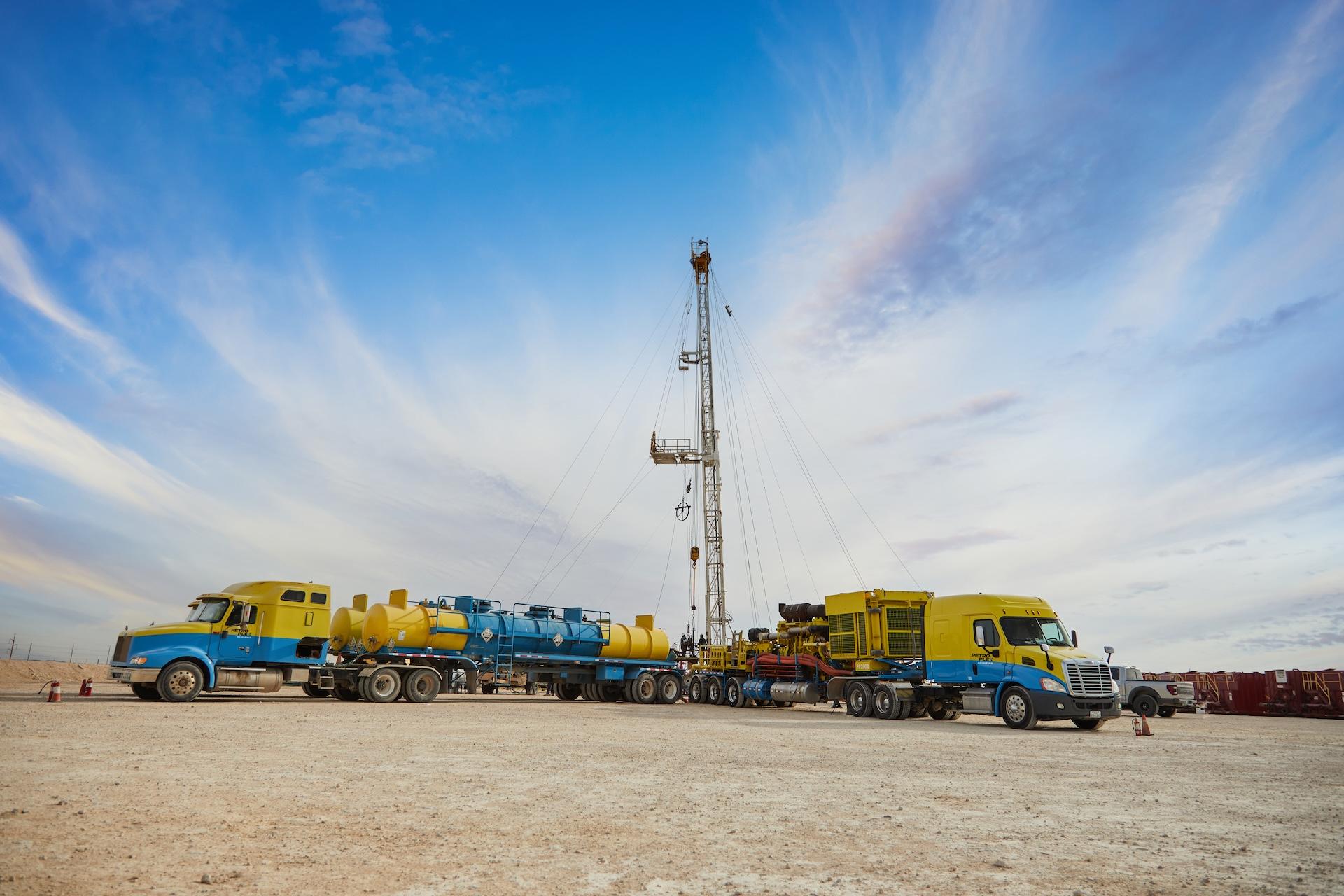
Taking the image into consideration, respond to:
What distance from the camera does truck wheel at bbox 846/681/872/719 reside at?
A: 27.5m

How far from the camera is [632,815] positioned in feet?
27.8

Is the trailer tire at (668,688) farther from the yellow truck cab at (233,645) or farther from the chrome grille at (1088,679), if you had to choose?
the chrome grille at (1088,679)

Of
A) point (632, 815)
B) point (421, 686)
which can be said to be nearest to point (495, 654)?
point (421, 686)

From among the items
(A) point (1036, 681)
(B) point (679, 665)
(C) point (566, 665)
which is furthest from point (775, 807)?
(B) point (679, 665)

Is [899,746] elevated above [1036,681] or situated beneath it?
situated beneath

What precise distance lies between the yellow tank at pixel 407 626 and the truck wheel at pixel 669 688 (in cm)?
1098

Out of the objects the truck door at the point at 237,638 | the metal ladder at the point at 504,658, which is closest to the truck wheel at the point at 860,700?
the metal ladder at the point at 504,658

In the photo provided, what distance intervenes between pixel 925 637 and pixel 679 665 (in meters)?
16.7

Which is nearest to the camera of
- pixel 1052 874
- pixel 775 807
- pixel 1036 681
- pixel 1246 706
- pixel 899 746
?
pixel 1052 874

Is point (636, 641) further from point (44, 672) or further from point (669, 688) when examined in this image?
point (44, 672)

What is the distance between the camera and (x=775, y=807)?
9.09m

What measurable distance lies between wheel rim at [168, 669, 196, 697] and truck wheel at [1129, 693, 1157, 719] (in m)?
33.1

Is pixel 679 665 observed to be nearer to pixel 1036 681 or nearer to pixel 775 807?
pixel 1036 681

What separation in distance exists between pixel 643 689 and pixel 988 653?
17625mm
